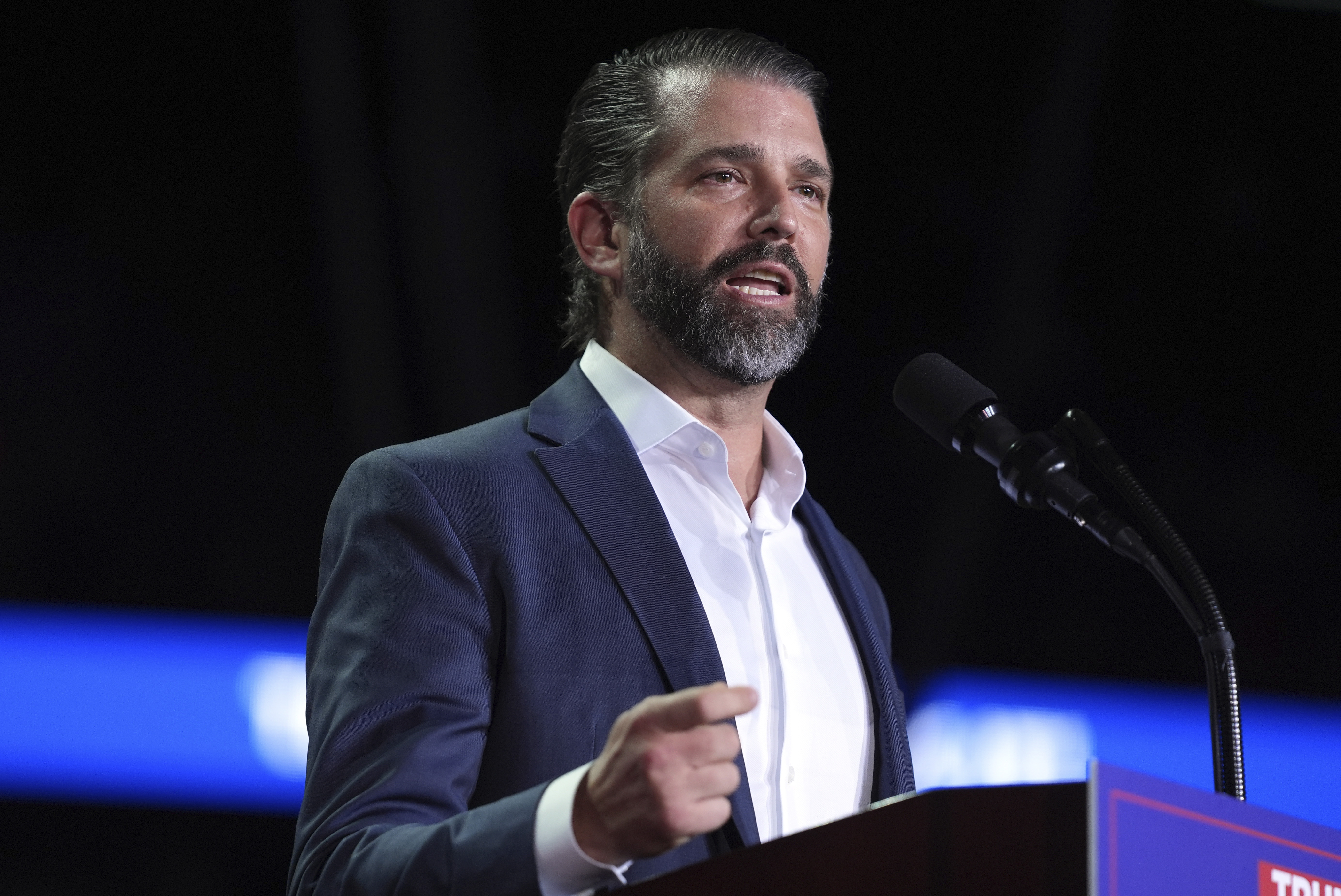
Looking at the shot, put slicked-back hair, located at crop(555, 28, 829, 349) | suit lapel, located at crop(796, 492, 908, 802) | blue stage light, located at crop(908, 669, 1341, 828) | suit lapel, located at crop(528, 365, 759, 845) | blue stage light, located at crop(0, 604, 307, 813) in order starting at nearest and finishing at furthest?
suit lapel, located at crop(528, 365, 759, 845)
suit lapel, located at crop(796, 492, 908, 802)
slicked-back hair, located at crop(555, 28, 829, 349)
blue stage light, located at crop(0, 604, 307, 813)
blue stage light, located at crop(908, 669, 1341, 828)

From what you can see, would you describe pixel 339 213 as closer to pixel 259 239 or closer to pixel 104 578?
pixel 259 239

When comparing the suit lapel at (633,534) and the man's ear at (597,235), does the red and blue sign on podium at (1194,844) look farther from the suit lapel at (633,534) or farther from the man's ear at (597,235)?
the man's ear at (597,235)

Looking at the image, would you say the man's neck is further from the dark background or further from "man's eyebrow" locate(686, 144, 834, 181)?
the dark background

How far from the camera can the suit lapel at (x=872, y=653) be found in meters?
1.61

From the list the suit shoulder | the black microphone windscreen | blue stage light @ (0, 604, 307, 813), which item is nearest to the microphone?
the black microphone windscreen

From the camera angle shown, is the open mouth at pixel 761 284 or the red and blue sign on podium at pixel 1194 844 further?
the open mouth at pixel 761 284

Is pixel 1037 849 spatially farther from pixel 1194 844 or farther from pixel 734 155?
pixel 734 155

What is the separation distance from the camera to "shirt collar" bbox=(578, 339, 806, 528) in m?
1.67

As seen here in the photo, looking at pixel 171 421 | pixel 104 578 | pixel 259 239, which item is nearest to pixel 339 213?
pixel 259 239

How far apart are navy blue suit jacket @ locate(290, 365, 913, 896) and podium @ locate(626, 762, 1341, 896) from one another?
1.15 feet

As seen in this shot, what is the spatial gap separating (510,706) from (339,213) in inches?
96.3

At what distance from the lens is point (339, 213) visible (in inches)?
135

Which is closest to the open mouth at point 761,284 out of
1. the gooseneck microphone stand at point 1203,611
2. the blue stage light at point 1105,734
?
the gooseneck microphone stand at point 1203,611

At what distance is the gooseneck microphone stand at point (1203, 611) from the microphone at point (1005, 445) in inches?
0.9
